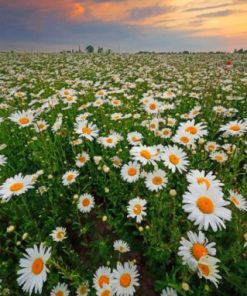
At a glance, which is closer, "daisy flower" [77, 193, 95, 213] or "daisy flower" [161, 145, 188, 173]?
"daisy flower" [161, 145, 188, 173]

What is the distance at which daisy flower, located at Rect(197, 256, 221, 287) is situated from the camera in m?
1.94

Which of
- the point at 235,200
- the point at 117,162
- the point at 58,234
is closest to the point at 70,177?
the point at 117,162

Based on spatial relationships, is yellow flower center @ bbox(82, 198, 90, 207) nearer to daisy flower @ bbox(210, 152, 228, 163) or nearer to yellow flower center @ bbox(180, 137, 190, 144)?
yellow flower center @ bbox(180, 137, 190, 144)

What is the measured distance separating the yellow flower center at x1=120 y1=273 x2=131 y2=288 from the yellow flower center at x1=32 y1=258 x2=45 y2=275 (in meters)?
0.63

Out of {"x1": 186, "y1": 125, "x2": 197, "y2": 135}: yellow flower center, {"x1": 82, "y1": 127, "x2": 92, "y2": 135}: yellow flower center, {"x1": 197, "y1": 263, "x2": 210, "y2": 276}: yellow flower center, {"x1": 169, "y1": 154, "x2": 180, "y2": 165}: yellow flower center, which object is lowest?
{"x1": 197, "y1": 263, "x2": 210, "y2": 276}: yellow flower center

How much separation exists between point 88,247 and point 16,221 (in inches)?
36.3

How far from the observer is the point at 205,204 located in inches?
81.0

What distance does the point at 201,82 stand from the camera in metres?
9.36

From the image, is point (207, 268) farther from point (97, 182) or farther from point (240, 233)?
point (97, 182)

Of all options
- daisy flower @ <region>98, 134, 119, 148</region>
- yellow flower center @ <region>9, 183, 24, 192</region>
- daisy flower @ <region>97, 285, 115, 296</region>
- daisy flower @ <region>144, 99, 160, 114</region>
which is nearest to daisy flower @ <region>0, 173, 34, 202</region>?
yellow flower center @ <region>9, 183, 24, 192</region>

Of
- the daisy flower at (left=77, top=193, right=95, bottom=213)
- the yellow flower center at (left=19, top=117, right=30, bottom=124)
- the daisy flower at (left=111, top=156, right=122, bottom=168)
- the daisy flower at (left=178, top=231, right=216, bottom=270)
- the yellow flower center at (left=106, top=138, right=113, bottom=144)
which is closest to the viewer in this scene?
the daisy flower at (left=178, top=231, right=216, bottom=270)

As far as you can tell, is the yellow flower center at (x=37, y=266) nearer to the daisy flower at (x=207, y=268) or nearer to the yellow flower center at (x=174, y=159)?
the daisy flower at (x=207, y=268)

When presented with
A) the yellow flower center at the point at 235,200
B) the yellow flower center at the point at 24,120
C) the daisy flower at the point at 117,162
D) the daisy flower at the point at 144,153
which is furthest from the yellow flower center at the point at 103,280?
the yellow flower center at the point at 24,120

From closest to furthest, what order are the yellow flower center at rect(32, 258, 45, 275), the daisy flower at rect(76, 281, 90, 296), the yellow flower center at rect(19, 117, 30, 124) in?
the yellow flower center at rect(32, 258, 45, 275) → the daisy flower at rect(76, 281, 90, 296) → the yellow flower center at rect(19, 117, 30, 124)
